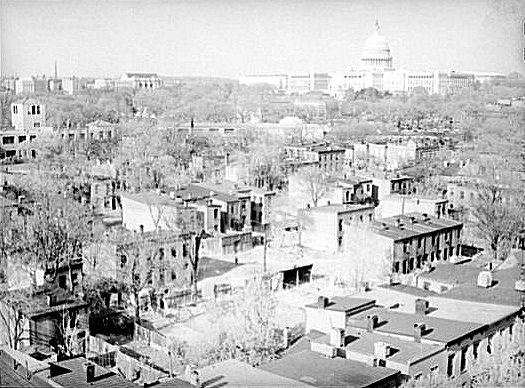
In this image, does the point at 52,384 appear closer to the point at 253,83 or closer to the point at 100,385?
the point at 100,385

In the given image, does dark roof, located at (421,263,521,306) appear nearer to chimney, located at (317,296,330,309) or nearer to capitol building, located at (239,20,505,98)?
chimney, located at (317,296,330,309)

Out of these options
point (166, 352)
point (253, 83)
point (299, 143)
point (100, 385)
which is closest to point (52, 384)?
point (100, 385)

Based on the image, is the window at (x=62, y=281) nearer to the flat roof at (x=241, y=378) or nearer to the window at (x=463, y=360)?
the flat roof at (x=241, y=378)

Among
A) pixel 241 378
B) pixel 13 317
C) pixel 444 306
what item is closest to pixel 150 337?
pixel 13 317

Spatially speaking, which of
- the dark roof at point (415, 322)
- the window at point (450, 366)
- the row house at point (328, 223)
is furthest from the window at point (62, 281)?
the window at point (450, 366)

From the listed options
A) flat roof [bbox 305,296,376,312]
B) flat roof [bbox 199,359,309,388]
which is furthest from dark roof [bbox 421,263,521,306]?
flat roof [bbox 199,359,309,388]

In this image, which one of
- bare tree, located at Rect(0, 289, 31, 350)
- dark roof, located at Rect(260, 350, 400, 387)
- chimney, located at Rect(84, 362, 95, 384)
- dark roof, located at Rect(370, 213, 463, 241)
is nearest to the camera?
dark roof, located at Rect(260, 350, 400, 387)
